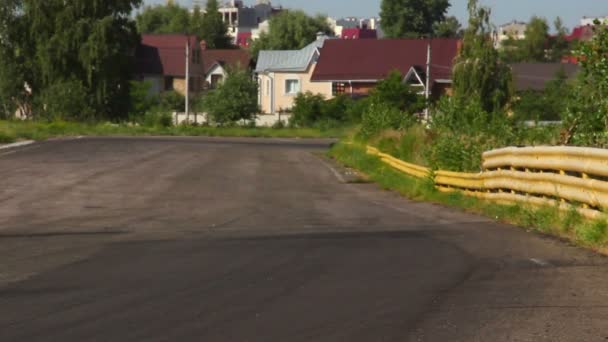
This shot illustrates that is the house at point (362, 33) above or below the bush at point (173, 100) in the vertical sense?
above

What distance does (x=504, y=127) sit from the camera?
75.8ft

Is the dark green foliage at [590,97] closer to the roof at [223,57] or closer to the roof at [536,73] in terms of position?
the roof at [536,73]

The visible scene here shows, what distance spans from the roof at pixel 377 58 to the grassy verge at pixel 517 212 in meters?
61.8

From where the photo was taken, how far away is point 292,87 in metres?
104

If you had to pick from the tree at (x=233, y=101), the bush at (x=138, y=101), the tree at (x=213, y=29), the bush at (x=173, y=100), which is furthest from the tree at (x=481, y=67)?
the tree at (x=213, y=29)

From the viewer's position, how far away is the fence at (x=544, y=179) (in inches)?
528

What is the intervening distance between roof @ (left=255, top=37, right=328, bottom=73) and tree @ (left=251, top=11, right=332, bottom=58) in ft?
90.3

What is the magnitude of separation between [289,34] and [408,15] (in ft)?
48.4

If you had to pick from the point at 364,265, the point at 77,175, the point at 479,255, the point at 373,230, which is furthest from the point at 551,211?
the point at 77,175

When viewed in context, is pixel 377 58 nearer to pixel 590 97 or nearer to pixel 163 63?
pixel 163 63

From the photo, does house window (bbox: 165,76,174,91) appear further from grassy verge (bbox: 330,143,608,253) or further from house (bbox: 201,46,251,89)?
grassy verge (bbox: 330,143,608,253)

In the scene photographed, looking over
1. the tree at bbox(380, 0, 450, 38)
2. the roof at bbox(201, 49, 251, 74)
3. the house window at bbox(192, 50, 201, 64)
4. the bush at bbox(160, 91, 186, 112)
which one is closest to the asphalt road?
the bush at bbox(160, 91, 186, 112)

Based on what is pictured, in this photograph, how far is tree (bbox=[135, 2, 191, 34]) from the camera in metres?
169

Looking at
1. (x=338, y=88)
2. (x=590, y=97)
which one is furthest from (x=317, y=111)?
(x=590, y=97)
